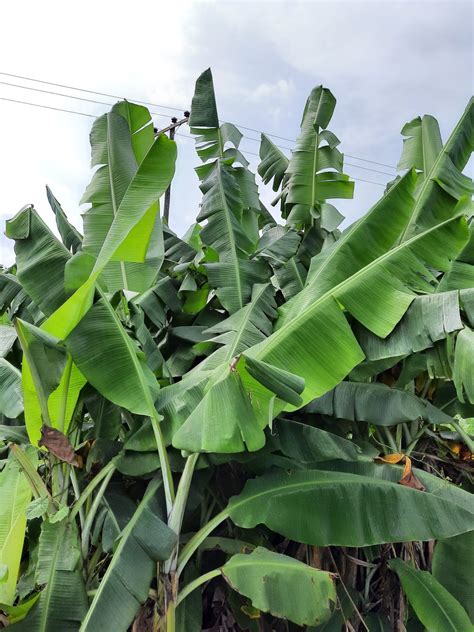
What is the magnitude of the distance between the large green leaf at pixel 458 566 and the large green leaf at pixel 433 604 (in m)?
0.20

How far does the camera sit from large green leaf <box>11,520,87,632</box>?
6.89 ft

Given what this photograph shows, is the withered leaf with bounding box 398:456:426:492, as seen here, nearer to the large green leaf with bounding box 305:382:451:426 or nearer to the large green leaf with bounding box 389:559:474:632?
the large green leaf with bounding box 305:382:451:426

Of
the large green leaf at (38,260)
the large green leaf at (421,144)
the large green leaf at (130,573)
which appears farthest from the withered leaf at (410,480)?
the large green leaf at (421,144)

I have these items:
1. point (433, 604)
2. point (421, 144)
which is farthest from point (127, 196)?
point (421, 144)

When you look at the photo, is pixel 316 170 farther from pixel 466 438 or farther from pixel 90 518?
pixel 90 518

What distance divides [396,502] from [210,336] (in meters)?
1.42

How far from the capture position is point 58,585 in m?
2.15

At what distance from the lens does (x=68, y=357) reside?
7.60 feet

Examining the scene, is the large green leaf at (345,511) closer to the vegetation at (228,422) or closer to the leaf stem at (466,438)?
the vegetation at (228,422)

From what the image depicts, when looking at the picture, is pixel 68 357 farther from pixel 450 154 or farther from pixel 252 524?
pixel 450 154

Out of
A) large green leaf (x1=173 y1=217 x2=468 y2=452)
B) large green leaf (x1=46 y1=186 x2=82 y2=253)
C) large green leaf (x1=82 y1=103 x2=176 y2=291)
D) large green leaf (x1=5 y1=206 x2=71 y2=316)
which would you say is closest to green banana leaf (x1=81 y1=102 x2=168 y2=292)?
large green leaf (x1=82 y1=103 x2=176 y2=291)

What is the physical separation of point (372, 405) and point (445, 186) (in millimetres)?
1672

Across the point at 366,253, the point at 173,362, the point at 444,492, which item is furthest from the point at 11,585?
the point at 366,253

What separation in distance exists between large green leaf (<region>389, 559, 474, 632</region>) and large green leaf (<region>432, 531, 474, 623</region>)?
7.7 inches
